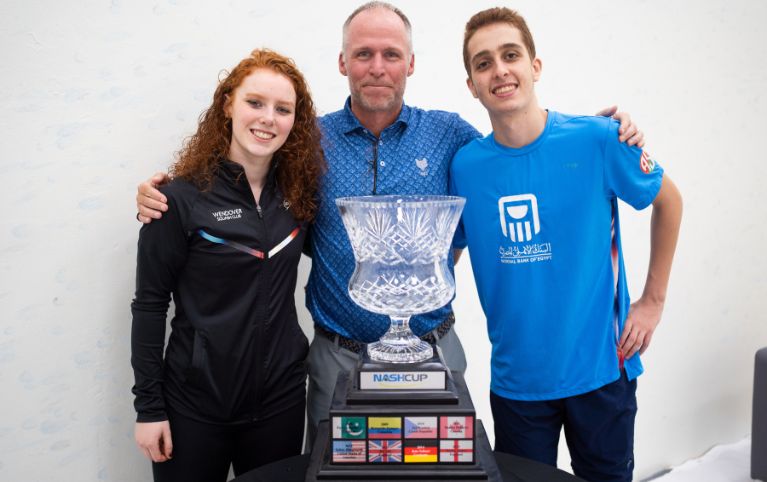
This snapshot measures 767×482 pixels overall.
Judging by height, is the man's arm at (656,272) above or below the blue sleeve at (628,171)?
below

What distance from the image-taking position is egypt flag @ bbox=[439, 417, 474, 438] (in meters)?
0.98

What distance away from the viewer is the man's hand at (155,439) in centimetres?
128

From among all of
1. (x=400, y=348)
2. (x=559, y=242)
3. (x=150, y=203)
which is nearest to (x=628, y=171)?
(x=559, y=242)

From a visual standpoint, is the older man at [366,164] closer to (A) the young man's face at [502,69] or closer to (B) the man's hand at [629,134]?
(B) the man's hand at [629,134]

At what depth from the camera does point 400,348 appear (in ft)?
3.56

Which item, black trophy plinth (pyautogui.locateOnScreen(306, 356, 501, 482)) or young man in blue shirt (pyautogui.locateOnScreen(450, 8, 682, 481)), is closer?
black trophy plinth (pyautogui.locateOnScreen(306, 356, 501, 482))

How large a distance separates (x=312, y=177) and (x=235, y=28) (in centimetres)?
60

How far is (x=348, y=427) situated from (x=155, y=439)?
1.86 ft

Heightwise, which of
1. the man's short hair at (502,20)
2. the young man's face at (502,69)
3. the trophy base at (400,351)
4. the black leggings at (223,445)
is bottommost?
the black leggings at (223,445)

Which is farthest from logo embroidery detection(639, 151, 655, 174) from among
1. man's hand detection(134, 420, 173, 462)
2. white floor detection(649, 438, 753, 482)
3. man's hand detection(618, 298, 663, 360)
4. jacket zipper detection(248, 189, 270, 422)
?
white floor detection(649, 438, 753, 482)

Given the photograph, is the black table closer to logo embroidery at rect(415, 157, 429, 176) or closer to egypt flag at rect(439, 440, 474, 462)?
egypt flag at rect(439, 440, 474, 462)

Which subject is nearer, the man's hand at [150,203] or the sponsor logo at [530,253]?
the man's hand at [150,203]

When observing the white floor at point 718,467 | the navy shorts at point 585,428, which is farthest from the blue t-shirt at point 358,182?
the white floor at point 718,467

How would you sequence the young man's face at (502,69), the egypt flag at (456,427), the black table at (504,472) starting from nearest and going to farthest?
the egypt flag at (456,427), the black table at (504,472), the young man's face at (502,69)
